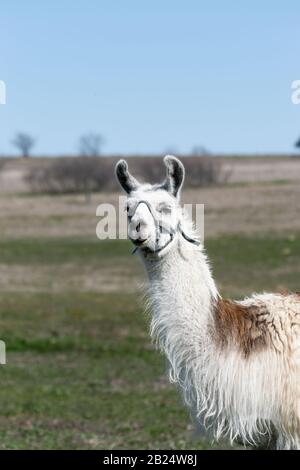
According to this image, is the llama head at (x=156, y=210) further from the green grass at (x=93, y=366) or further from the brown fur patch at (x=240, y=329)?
the green grass at (x=93, y=366)

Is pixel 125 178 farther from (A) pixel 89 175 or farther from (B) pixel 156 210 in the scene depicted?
(A) pixel 89 175

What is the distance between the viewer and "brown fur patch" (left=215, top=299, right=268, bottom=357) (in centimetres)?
669

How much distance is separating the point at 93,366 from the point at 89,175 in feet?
175

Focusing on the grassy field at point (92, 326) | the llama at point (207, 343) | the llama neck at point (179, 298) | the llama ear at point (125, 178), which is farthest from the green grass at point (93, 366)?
the llama ear at point (125, 178)

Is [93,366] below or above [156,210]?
below

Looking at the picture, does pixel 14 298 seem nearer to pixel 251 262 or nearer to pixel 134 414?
pixel 251 262

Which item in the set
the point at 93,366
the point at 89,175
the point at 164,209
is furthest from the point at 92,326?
the point at 89,175

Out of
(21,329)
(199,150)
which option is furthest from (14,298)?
(199,150)

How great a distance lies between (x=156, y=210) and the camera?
6.49m

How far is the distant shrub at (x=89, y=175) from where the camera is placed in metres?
A: 69.5

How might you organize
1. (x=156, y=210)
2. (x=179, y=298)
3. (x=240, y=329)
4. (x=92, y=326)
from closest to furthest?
1. (x=156, y=210)
2. (x=179, y=298)
3. (x=240, y=329)
4. (x=92, y=326)

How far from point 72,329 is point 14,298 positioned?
14.9 ft

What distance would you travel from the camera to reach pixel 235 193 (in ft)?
211

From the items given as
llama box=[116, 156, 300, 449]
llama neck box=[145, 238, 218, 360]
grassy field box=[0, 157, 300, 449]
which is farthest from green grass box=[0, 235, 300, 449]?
llama neck box=[145, 238, 218, 360]
